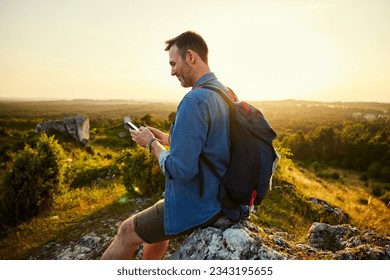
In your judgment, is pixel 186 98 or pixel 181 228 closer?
pixel 186 98

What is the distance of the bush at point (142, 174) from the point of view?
7457 mm

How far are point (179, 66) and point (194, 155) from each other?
2.72ft

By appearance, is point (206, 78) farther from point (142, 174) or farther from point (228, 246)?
point (142, 174)

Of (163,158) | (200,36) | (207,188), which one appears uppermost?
(200,36)

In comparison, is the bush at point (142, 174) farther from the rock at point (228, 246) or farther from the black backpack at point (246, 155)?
the black backpack at point (246, 155)

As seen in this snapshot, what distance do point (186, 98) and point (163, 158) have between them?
1.65ft

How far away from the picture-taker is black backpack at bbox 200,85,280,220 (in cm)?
204

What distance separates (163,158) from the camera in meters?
2.01
